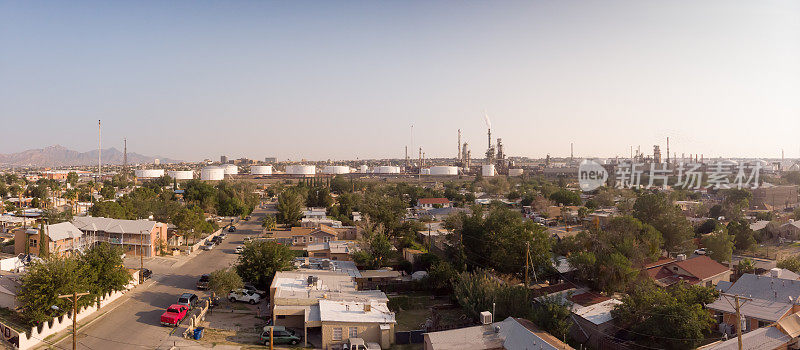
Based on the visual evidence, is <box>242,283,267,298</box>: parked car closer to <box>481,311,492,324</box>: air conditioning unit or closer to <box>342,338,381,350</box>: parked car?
<box>342,338,381,350</box>: parked car

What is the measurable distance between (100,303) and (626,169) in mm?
67444

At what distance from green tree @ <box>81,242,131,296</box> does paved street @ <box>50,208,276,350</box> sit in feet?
1.80

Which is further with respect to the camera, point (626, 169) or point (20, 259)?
point (626, 169)

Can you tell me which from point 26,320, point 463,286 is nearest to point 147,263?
point 26,320

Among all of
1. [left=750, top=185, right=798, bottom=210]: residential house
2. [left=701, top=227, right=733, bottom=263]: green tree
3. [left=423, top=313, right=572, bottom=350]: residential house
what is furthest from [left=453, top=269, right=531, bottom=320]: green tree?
[left=750, top=185, right=798, bottom=210]: residential house

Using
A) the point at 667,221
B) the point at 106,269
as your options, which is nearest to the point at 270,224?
the point at 106,269

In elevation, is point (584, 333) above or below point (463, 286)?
below

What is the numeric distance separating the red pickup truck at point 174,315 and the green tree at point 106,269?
2271 mm

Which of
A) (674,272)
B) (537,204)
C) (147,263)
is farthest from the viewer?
(537,204)

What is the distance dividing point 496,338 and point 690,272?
9.76 m

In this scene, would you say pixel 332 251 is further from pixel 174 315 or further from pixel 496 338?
pixel 496 338

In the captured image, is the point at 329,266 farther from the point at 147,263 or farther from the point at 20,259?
the point at 20,259

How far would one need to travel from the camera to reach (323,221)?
26.1 metres

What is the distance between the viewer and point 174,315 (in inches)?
427
